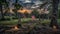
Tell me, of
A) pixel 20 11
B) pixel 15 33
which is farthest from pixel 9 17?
pixel 15 33

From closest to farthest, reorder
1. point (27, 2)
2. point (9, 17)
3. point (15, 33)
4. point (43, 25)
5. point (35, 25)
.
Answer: point (15, 33)
point (35, 25)
point (43, 25)
point (9, 17)
point (27, 2)

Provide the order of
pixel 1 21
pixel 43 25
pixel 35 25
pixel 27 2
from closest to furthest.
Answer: pixel 35 25, pixel 43 25, pixel 1 21, pixel 27 2

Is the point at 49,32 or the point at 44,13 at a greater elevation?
the point at 44,13

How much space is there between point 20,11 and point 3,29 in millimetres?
982

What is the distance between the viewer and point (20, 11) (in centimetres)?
694

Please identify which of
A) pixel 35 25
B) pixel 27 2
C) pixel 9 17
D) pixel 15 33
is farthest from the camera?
pixel 27 2

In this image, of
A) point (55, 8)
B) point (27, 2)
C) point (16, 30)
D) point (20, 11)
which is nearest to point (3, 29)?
point (16, 30)

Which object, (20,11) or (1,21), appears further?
(1,21)

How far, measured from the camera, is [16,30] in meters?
6.52

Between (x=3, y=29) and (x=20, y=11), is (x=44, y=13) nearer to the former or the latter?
(x=20, y=11)

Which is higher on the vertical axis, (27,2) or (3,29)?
(27,2)

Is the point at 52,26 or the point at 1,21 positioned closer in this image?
the point at 52,26

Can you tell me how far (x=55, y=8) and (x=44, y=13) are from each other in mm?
1140

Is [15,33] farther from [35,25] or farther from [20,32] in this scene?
[35,25]
